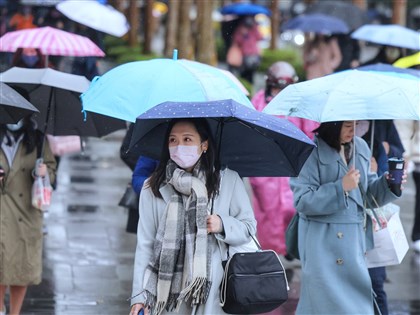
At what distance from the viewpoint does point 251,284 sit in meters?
5.54

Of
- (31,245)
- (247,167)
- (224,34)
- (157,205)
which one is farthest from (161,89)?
(224,34)

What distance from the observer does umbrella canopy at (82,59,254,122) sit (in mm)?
6750

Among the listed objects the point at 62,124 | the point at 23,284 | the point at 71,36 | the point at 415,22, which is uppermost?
the point at 415,22

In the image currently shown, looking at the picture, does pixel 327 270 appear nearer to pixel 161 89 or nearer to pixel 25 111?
pixel 161 89

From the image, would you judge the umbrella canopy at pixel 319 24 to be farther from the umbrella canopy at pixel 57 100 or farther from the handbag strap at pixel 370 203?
the handbag strap at pixel 370 203

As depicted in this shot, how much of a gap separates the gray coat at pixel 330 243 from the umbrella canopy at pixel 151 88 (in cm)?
64

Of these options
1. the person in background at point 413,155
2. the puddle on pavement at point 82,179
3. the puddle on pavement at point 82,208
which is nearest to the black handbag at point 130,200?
the person in background at point 413,155

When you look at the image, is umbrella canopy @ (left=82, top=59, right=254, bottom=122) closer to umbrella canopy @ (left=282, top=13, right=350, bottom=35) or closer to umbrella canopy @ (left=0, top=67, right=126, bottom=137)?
umbrella canopy @ (left=0, top=67, right=126, bottom=137)

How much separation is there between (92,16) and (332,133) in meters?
5.75

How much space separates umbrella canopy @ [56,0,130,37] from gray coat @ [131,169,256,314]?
6691 mm

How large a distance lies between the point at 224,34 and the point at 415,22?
75.4 feet

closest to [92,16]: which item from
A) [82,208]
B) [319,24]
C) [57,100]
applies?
[82,208]

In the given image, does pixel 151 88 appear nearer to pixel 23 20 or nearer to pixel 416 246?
pixel 416 246

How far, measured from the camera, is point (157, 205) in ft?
18.8
